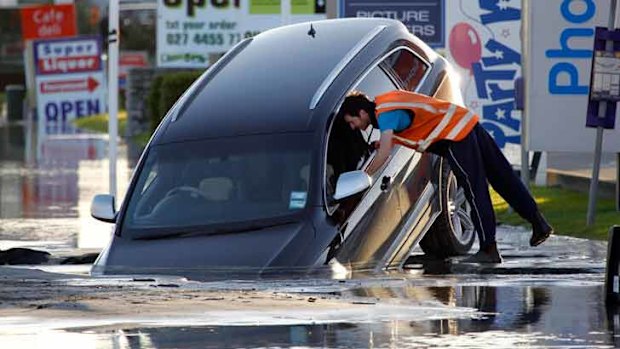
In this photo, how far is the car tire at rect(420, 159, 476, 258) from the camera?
13336 mm

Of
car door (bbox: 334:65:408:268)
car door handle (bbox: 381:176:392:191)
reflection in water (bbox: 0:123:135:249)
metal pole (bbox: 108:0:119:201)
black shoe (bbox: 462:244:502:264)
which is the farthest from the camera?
metal pole (bbox: 108:0:119:201)

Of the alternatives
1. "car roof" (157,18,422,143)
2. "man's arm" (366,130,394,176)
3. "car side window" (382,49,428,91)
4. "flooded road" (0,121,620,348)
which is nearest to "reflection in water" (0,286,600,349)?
"flooded road" (0,121,620,348)

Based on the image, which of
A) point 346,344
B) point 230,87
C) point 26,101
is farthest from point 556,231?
point 26,101

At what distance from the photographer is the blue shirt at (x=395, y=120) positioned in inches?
496

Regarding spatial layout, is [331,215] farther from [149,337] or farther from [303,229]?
[149,337]

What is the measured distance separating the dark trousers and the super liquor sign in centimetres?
3706

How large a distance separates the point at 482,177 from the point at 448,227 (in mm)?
491

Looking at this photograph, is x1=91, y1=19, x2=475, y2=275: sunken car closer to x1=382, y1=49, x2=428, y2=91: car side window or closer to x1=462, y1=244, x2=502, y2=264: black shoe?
x1=382, y1=49, x2=428, y2=91: car side window

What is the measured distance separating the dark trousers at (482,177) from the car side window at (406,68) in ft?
2.19

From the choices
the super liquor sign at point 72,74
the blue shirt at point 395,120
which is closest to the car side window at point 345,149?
the blue shirt at point 395,120

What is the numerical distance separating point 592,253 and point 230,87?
122 inches

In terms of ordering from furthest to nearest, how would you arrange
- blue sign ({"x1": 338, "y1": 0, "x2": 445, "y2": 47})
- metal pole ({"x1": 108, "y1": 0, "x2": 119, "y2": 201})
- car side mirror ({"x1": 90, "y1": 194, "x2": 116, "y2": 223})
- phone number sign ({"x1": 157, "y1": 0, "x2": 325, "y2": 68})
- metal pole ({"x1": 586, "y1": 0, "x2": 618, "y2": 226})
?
phone number sign ({"x1": 157, "y1": 0, "x2": 325, "y2": 68}) < blue sign ({"x1": 338, "y1": 0, "x2": 445, "y2": 47}) < metal pole ({"x1": 108, "y1": 0, "x2": 119, "y2": 201}) < metal pole ({"x1": 586, "y1": 0, "x2": 618, "y2": 226}) < car side mirror ({"x1": 90, "y1": 194, "x2": 116, "y2": 223})

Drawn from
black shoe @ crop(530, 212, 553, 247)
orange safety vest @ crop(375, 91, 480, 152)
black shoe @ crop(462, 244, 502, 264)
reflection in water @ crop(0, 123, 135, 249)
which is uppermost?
orange safety vest @ crop(375, 91, 480, 152)

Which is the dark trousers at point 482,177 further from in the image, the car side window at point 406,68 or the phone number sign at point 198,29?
the phone number sign at point 198,29
